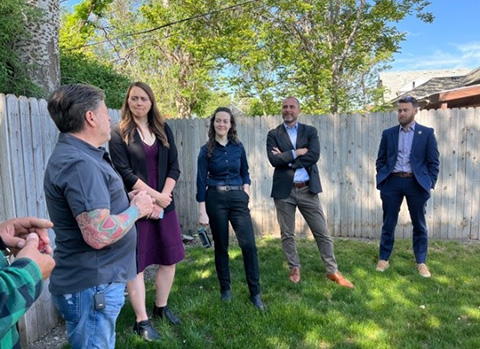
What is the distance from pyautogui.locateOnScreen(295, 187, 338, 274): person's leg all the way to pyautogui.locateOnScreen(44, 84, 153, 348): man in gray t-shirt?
8.74 ft

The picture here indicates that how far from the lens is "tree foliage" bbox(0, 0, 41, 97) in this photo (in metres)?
3.57

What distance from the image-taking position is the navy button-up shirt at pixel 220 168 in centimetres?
371

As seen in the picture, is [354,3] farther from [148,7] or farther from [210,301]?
[210,301]

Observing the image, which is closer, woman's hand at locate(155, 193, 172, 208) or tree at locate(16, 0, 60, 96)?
woman's hand at locate(155, 193, 172, 208)

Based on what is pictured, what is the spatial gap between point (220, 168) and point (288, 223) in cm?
116

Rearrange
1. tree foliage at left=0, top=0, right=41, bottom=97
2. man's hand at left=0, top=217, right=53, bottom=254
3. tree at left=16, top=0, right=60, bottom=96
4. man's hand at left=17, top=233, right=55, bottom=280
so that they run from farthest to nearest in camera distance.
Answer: tree at left=16, top=0, right=60, bottom=96, tree foliage at left=0, top=0, right=41, bottom=97, man's hand at left=0, top=217, right=53, bottom=254, man's hand at left=17, top=233, right=55, bottom=280

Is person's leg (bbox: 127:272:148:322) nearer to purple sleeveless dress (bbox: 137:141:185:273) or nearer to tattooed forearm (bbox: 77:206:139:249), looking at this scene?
purple sleeveless dress (bbox: 137:141:185:273)

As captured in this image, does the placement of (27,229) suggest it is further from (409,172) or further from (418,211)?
(418,211)

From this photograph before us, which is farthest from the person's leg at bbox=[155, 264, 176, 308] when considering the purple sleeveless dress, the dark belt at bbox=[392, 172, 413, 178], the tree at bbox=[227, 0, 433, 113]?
the tree at bbox=[227, 0, 433, 113]

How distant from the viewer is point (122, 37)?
13273mm

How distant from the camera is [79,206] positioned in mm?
1658

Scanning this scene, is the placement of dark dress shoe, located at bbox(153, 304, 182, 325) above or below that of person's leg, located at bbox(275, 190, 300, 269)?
below

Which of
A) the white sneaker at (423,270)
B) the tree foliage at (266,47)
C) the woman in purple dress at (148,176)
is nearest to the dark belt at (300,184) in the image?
the woman in purple dress at (148,176)

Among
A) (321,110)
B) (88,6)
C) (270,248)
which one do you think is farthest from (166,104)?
(270,248)
